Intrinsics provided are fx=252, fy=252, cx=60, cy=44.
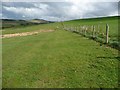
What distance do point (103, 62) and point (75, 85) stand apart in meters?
4.57

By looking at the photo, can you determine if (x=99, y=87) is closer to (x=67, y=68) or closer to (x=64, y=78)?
(x=64, y=78)

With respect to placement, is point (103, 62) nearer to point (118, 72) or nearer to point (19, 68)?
point (118, 72)

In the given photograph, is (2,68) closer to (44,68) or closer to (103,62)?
(44,68)

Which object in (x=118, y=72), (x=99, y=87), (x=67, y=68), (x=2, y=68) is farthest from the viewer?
(x=2, y=68)

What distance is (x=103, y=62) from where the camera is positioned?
534 inches

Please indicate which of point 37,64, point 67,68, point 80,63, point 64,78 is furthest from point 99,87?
point 37,64

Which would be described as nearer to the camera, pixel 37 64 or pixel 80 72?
pixel 80 72

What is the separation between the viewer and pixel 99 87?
9.09 meters

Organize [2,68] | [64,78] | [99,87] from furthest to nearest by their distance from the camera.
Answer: [2,68], [64,78], [99,87]

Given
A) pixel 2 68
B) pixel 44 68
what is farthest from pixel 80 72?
pixel 2 68

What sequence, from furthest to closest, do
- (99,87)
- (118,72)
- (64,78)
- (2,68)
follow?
(2,68), (118,72), (64,78), (99,87)

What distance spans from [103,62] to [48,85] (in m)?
4.92

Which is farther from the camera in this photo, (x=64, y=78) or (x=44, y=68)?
(x=44, y=68)

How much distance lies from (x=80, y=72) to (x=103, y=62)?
256 cm
